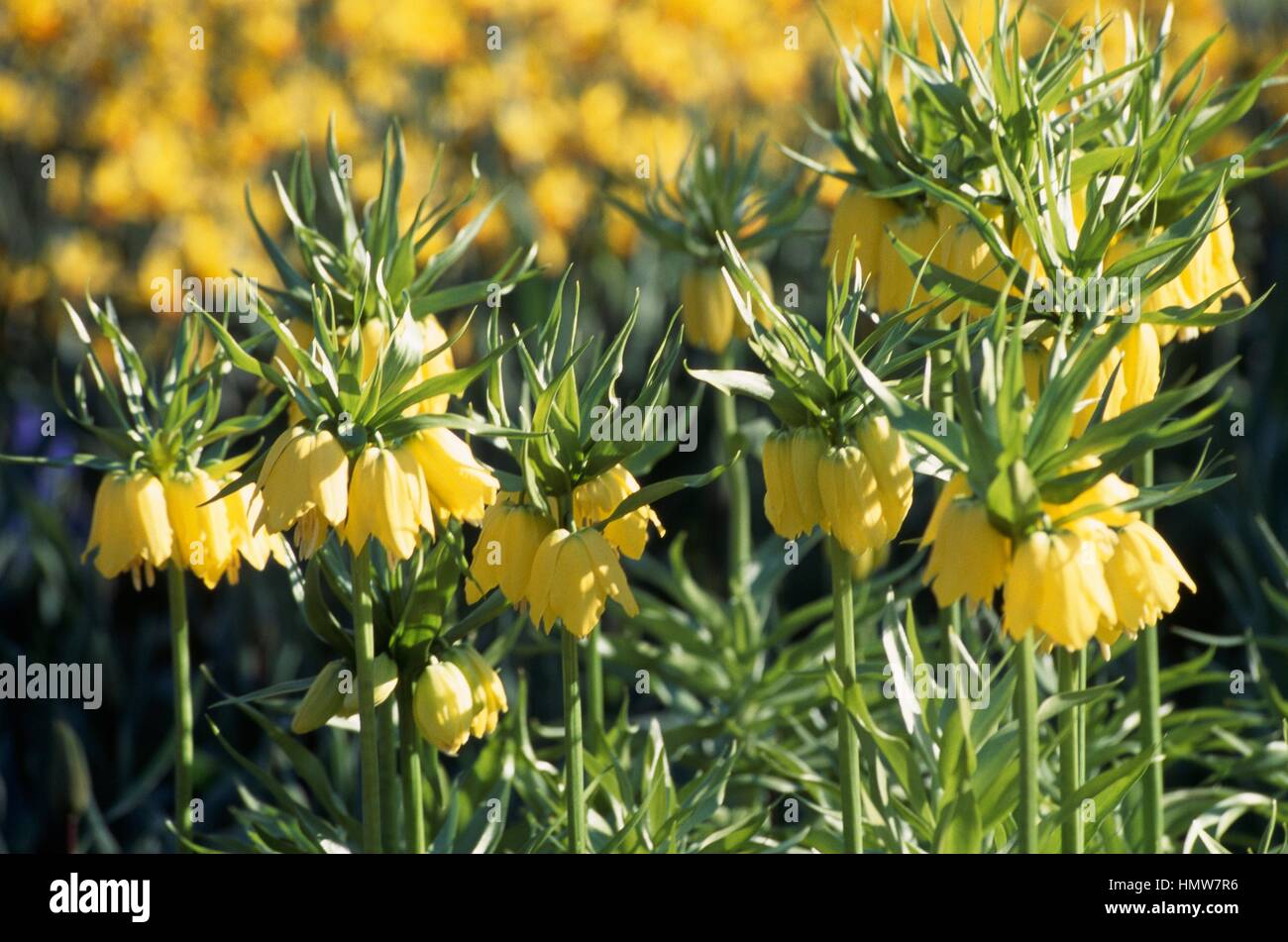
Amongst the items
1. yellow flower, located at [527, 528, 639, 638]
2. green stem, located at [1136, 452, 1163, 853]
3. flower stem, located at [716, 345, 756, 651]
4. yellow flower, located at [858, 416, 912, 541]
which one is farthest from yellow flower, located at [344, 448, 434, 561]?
flower stem, located at [716, 345, 756, 651]

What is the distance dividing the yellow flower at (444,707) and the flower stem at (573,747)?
0.43 ft

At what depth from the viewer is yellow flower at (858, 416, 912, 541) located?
157 centimetres

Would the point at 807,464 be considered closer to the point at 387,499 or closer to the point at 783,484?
the point at 783,484

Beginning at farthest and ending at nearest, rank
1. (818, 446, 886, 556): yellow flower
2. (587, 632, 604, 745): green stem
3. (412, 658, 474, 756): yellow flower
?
(587, 632, 604, 745): green stem → (412, 658, 474, 756): yellow flower → (818, 446, 886, 556): yellow flower

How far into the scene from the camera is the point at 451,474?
1.67 m

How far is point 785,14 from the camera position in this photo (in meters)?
5.16

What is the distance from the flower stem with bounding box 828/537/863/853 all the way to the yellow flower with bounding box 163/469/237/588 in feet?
2.58

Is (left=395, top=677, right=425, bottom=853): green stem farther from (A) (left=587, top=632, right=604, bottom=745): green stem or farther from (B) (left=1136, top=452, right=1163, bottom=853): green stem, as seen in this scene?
(B) (left=1136, top=452, right=1163, bottom=853): green stem

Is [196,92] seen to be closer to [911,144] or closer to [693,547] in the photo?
[693,547]

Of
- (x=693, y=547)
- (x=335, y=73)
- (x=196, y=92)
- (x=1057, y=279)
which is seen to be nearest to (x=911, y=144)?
(x=1057, y=279)

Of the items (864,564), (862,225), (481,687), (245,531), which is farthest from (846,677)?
(864,564)

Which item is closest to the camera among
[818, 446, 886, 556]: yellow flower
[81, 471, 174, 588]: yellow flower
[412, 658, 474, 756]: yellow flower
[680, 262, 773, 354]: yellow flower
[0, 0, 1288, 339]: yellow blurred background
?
[818, 446, 886, 556]: yellow flower

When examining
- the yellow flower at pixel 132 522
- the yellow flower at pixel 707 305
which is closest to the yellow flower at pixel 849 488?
the yellow flower at pixel 132 522

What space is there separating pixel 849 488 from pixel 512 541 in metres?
0.37
